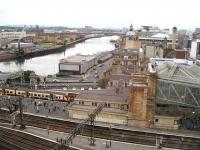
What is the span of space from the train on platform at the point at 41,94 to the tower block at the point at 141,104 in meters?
8.18

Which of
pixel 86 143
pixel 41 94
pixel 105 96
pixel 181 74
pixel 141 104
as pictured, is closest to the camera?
pixel 86 143

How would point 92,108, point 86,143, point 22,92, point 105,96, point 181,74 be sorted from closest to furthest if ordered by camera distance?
point 86,143, point 92,108, point 181,74, point 105,96, point 22,92

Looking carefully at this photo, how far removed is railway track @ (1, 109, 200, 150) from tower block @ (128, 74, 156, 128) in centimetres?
121

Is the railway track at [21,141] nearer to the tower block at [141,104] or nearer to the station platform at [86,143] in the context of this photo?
the station platform at [86,143]

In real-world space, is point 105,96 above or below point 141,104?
below

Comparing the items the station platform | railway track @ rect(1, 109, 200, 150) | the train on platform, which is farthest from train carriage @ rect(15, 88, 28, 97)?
the station platform

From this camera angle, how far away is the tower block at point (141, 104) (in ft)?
84.6

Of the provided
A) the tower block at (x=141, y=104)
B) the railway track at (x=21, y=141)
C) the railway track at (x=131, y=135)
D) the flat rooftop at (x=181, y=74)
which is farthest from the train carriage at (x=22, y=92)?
the flat rooftop at (x=181, y=74)

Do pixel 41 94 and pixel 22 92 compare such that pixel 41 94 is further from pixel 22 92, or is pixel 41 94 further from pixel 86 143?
pixel 86 143

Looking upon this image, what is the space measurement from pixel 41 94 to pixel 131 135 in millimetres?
12552

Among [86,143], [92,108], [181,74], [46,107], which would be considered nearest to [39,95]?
[46,107]

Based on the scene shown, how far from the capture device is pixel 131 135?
25.0 metres

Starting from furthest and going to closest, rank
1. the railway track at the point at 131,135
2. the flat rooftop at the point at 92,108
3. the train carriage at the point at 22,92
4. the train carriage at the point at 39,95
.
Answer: the train carriage at the point at 22,92, the train carriage at the point at 39,95, the flat rooftop at the point at 92,108, the railway track at the point at 131,135

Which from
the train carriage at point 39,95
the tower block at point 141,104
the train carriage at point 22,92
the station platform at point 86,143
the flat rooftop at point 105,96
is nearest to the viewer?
the station platform at point 86,143
